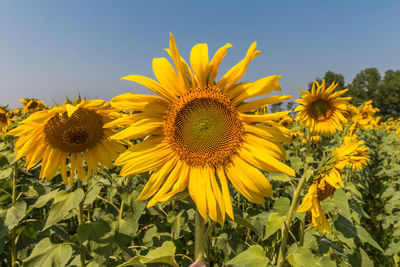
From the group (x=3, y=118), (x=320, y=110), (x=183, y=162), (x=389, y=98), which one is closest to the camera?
(x=183, y=162)

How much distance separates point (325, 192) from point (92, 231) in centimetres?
193

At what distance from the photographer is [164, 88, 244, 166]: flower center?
4.18 feet

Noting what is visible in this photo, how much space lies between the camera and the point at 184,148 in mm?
1326

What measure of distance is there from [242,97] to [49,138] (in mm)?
1678

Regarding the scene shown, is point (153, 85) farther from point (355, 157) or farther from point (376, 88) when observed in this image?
point (376, 88)

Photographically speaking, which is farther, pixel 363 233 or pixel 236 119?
pixel 363 233

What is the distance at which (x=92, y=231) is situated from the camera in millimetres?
1945

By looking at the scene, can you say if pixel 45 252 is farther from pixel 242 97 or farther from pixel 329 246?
pixel 329 246

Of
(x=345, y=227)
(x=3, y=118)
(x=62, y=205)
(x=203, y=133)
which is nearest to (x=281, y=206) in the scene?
(x=345, y=227)

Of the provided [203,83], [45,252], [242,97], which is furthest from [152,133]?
[45,252]

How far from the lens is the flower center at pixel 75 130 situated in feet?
6.54

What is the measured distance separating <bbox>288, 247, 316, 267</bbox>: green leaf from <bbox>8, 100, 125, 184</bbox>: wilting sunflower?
148 centimetres

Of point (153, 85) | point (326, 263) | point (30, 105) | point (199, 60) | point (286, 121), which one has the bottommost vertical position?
point (326, 263)

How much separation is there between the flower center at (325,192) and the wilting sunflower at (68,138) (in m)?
1.69
